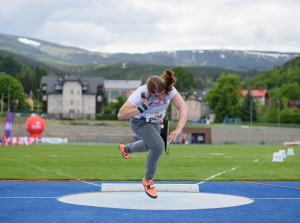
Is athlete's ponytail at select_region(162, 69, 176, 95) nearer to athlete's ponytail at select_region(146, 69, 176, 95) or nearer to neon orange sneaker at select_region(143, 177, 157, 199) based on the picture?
athlete's ponytail at select_region(146, 69, 176, 95)

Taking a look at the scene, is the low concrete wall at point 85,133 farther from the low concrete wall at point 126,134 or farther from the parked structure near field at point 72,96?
the parked structure near field at point 72,96

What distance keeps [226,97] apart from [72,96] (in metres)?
37.9

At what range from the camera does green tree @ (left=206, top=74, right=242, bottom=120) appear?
10875cm

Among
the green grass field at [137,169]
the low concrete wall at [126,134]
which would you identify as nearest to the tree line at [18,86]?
the low concrete wall at [126,134]

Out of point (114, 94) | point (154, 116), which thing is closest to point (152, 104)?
point (154, 116)

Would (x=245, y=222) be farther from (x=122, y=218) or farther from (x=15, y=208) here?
(x=15, y=208)

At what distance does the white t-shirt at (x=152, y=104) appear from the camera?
7266mm

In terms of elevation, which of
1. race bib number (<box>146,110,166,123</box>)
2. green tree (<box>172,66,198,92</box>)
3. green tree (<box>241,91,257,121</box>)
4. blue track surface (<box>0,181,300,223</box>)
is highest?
green tree (<box>172,66,198,92</box>)

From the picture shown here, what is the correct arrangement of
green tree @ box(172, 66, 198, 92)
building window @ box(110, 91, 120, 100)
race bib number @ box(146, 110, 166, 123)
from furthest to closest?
building window @ box(110, 91, 120, 100), green tree @ box(172, 66, 198, 92), race bib number @ box(146, 110, 166, 123)

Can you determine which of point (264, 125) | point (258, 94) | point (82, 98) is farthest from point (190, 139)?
point (258, 94)

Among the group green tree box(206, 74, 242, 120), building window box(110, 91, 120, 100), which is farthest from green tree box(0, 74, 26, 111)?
building window box(110, 91, 120, 100)

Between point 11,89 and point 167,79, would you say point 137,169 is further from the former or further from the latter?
point 11,89

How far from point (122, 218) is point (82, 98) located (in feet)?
359

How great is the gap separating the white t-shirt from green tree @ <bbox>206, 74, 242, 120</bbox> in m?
102
